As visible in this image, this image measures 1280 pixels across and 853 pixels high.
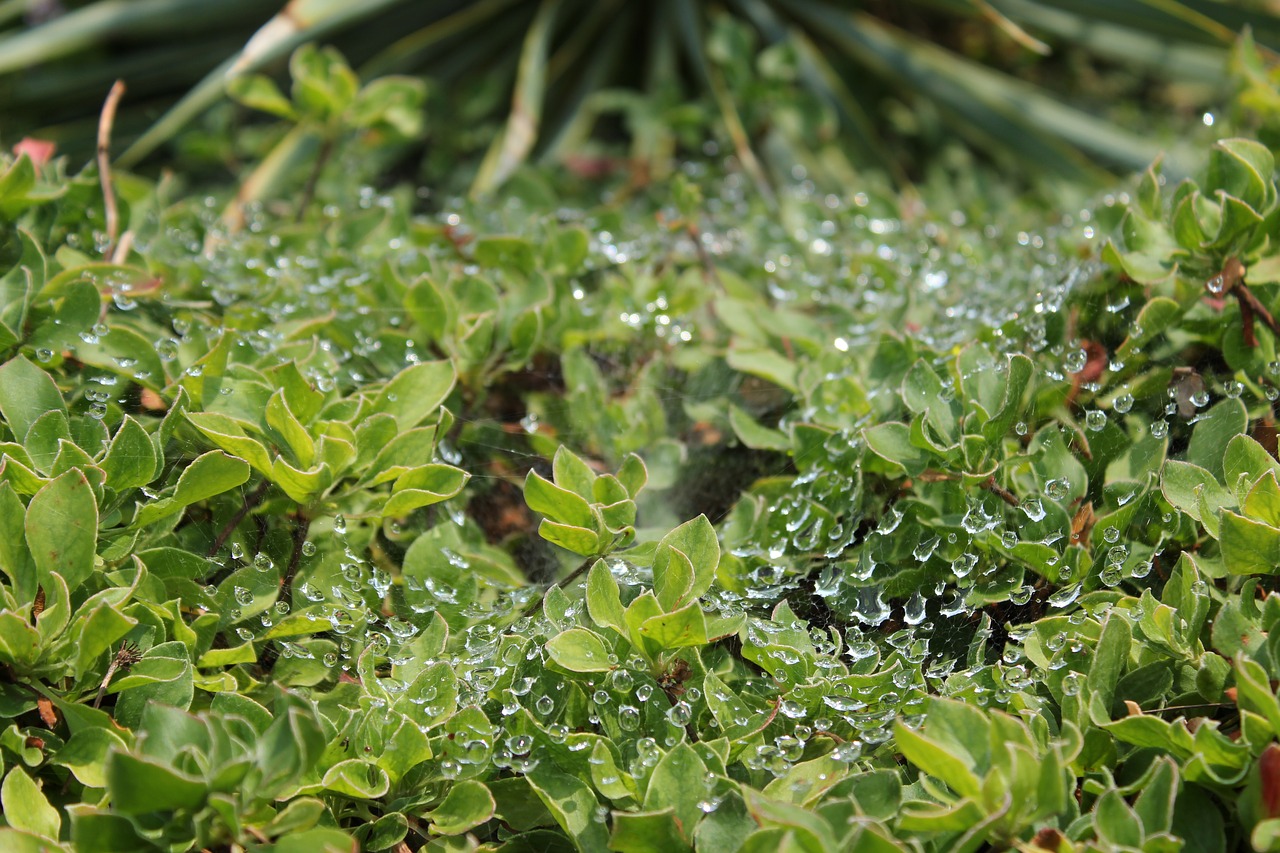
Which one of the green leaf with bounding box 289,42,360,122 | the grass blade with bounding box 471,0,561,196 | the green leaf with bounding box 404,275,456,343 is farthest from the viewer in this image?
the grass blade with bounding box 471,0,561,196

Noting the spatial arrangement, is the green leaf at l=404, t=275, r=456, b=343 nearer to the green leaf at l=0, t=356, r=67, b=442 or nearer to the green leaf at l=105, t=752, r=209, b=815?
the green leaf at l=0, t=356, r=67, b=442

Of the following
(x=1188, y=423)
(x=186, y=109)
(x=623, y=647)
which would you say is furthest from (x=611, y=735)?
(x=186, y=109)

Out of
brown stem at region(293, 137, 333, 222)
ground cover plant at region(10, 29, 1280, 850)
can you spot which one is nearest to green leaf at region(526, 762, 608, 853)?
ground cover plant at region(10, 29, 1280, 850)

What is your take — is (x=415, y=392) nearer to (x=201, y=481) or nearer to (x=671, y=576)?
(x=201, y=481)

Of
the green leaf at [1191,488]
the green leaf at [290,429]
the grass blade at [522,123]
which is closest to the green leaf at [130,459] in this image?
the green leaf at [290,429]

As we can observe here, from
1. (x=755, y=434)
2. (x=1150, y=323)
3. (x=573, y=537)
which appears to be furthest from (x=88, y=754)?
(x=1150, y=323)

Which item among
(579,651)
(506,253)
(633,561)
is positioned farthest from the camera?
(506,253)

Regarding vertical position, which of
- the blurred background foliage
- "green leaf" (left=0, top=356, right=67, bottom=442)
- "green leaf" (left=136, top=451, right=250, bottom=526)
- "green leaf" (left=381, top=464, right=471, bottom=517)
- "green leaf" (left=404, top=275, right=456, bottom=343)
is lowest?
the blurred background foliage

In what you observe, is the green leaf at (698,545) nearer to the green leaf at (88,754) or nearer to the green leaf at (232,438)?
the green leaf at (232,438)

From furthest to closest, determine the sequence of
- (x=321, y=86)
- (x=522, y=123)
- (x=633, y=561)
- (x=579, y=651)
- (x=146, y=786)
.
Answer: (x=522, y=123), (x=321, y=86), (x=633, y=561), (x=579, y=651), (x=146, y=786)
